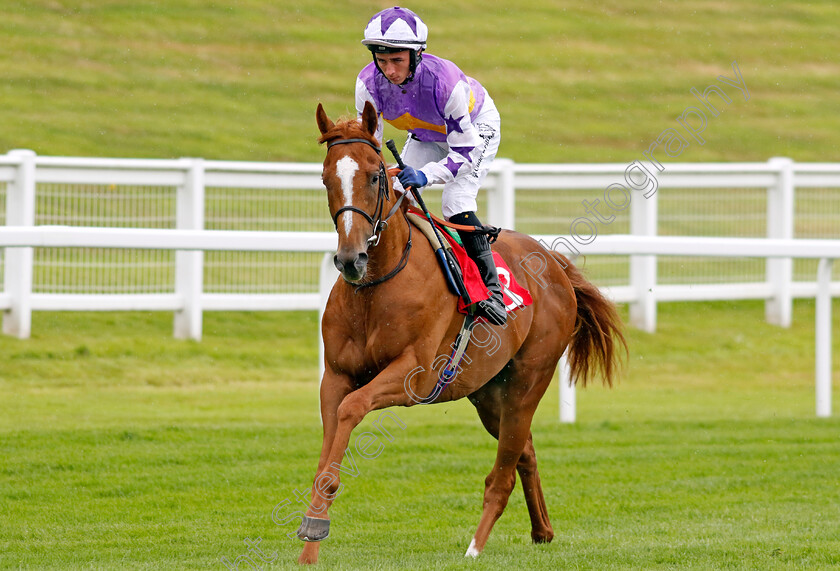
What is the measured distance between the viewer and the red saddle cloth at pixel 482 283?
16.6ft

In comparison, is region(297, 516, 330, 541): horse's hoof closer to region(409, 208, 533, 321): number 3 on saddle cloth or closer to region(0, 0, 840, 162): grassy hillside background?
region(409, 208, 533, 321): number 3 on saddle cloth

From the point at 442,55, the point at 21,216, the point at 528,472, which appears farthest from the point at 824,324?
the point at 442,55

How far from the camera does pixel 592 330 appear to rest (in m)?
6.22

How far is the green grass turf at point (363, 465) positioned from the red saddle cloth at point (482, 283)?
3.49 ft

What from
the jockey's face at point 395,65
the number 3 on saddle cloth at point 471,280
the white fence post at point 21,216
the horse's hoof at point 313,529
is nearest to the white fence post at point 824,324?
the number 3 on saddle cloth at point 471,280

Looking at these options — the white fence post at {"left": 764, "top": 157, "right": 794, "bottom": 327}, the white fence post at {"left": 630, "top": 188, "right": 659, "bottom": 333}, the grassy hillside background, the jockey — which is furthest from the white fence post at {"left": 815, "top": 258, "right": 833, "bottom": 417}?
the grassy hillside background

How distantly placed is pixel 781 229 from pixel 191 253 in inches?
237

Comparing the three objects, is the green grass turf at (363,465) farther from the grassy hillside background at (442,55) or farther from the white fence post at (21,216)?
the grassy hillside background at (442,55)

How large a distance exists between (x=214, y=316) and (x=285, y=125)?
22.9ft

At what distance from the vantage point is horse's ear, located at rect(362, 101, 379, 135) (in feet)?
14.8

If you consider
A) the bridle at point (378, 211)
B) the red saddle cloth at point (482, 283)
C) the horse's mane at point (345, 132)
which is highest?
the horse's mane at point (345, 132)

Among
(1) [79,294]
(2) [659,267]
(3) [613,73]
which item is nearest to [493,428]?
(1) [79,294]

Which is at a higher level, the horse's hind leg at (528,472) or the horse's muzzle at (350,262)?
the horse's muzzle at (350,262)

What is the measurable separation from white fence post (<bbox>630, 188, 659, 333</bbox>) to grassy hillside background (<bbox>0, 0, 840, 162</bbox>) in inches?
242
